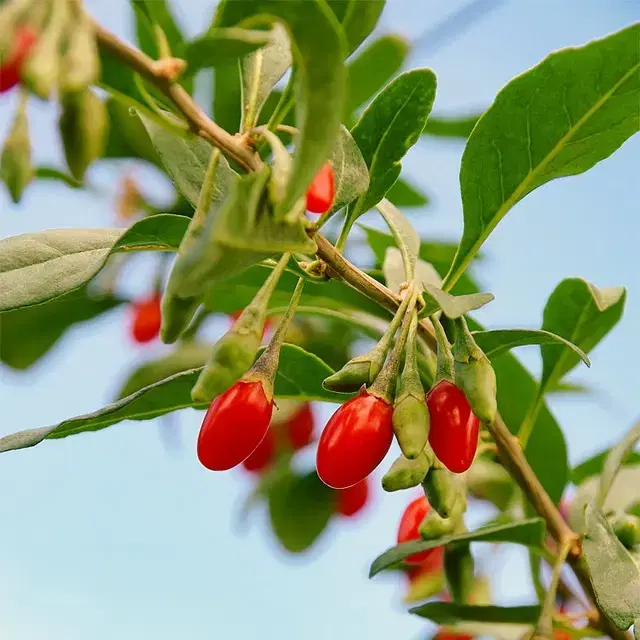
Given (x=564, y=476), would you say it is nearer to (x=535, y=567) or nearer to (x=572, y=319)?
(x=535, y=567)

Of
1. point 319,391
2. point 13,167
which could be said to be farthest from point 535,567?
point 13,167

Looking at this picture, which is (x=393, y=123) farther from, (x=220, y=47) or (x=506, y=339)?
(x=220, y=47)

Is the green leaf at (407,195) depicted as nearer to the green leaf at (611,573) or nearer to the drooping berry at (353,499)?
the drooping berry at (353,499)

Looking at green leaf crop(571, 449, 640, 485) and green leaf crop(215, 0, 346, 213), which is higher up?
green leaf crop(215, 0, 346, 213)

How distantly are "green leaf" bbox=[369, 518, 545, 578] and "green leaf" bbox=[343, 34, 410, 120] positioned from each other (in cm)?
139

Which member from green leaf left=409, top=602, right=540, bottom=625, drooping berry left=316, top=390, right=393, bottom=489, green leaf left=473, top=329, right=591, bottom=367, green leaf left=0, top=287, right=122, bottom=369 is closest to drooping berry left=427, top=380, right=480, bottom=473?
drooping berry left=316, top=390, right=393, bottom=489

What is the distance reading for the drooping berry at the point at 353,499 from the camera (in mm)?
2297

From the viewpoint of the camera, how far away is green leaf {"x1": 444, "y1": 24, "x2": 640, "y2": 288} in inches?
42.8

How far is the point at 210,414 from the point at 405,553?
0.45m

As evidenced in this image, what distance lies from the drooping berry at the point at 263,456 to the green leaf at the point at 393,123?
3.86 ft

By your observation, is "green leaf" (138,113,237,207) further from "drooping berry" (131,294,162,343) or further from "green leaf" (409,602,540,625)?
"drooping berry" (131,294,162,343)

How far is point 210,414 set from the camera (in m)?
1.03

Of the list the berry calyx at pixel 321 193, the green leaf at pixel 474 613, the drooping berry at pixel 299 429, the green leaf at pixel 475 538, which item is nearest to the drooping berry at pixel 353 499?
the drooping berry at pixel 299 429

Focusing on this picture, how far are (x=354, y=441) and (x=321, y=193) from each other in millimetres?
278
